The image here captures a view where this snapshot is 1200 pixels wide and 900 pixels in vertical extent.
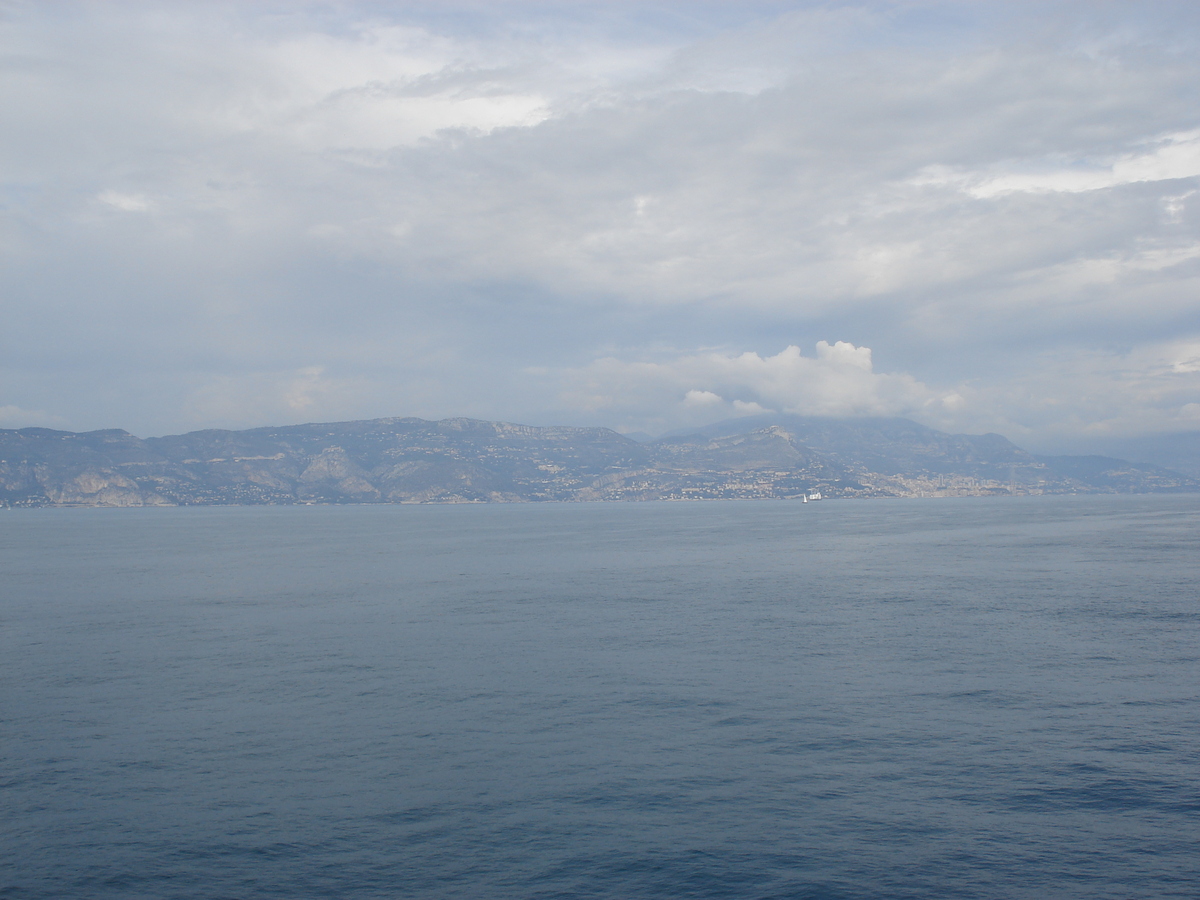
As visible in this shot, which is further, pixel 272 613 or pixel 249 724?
pixel 272 613

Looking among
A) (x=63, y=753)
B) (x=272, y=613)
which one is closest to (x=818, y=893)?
(x=63, y=753)

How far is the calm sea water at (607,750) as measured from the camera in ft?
110

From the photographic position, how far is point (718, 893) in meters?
31.8

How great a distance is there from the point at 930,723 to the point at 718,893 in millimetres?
24918

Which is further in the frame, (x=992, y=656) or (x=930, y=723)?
(x=992, y=656)

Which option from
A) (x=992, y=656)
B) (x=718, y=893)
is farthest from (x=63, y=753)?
→ (x=992, y=656)

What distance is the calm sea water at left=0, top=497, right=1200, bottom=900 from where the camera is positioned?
33.6 meters

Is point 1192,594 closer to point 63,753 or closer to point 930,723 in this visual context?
point 930,723

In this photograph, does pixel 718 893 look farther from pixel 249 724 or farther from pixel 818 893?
pixel 249 724

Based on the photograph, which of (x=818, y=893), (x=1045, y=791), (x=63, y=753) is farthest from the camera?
(x=63, y=753)

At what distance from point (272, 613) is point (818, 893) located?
79470 mm

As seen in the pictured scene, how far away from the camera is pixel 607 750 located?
153 ft

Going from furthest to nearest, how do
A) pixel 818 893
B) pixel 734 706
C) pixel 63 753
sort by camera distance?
pixel 734 706, pixel 63 753, pixel 818 893

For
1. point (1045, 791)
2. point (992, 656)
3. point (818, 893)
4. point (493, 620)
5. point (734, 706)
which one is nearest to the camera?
point (818, 893)
